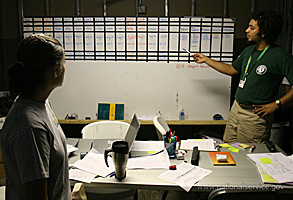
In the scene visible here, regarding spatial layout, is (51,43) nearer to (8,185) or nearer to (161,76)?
(8,185)

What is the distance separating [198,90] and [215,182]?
6.10ft

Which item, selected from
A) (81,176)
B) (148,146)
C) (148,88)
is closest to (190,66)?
(148,88)

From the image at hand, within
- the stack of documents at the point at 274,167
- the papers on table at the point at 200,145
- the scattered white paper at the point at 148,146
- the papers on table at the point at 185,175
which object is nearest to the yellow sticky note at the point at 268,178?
the stack of documents at the point at 274,167

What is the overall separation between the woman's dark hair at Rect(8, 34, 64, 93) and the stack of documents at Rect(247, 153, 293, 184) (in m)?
1.44

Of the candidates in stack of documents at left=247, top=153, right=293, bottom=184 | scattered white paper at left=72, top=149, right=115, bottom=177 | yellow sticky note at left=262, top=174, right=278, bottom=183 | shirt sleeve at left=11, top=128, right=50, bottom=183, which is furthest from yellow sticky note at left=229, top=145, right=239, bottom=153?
shirt sleeve at left=11, top=128, right=50, bottom=183

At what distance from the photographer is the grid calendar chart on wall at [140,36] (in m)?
3.27

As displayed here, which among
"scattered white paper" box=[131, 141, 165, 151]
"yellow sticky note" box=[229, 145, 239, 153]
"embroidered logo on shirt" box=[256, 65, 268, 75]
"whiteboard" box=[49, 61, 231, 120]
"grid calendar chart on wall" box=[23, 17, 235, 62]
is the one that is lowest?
"yellow sticky note" box=[229, 145, 239, 153]

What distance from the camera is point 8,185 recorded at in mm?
1079

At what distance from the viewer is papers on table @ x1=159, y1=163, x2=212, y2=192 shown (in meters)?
1.63

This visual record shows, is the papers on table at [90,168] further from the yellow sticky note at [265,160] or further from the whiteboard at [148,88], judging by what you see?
the whiteboard at [148,88]

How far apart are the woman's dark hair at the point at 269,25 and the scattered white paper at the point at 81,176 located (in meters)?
2.07

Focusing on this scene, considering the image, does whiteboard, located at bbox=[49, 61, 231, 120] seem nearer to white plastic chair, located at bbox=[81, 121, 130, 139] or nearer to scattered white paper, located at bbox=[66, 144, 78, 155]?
white plastic chair, located at bbox=[81, 121, 130, 139]

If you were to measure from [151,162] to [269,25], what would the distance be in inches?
69.6

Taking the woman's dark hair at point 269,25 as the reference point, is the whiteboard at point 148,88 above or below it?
below
